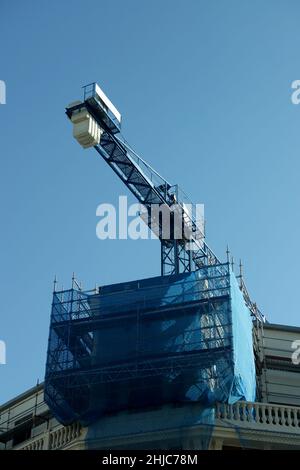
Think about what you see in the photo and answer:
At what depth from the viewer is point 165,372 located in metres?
35.6

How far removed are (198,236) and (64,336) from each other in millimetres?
12317

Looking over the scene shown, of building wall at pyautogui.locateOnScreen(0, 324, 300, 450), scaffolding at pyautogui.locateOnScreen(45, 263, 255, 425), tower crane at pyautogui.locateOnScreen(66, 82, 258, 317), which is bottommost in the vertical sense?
building wall at pyautogui.locateOnScreen(0, 324, 300, 450)

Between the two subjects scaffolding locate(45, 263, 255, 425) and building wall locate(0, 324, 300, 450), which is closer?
building wall locate(0, 324, 300, 450)

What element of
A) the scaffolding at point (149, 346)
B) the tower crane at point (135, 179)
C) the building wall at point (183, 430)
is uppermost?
the tower crane at point (135, 179)

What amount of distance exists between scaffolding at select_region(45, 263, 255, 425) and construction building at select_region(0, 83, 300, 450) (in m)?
0.03

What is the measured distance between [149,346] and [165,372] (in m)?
1.40

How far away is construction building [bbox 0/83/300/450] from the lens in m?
34.6

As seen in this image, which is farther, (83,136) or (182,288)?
(83,136)

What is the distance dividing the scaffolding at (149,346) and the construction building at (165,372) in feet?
0.11

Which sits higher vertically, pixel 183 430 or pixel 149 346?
pixel 149 346

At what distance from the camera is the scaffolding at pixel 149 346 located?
116 ft
